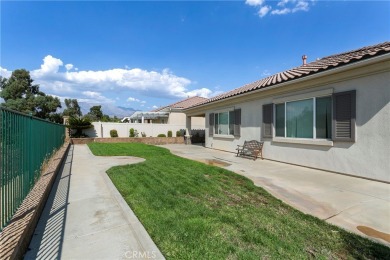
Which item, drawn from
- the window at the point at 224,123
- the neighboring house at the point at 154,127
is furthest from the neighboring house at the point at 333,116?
the neighboring house at the point at 154,127

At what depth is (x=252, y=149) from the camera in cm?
1122

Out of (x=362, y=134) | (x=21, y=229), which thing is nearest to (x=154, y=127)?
(x=362, y=134)

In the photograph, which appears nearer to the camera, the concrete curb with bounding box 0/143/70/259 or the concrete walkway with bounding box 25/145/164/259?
the concrete curb with bounding box 0/143/70/259

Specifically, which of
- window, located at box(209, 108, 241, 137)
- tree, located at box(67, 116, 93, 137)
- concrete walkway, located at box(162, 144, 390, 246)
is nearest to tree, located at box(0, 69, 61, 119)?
tree, located at box(67, 116, 93, 137)

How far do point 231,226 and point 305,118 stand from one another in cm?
644

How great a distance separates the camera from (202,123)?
28234 millimetres

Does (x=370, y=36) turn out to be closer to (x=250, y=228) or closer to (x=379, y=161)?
(x=379, y=161)

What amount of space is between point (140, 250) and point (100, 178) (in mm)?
4769

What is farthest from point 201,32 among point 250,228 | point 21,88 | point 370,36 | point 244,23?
point 21,88

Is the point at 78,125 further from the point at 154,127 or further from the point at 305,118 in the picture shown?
the point at 305,118

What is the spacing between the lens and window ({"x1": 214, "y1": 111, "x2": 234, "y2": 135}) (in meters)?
13.7

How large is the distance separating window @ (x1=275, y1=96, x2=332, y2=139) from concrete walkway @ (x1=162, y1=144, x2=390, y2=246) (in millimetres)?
1442

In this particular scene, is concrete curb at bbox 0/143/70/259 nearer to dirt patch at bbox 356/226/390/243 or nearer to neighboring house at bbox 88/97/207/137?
dirt patch at bbox 356/226/390/243

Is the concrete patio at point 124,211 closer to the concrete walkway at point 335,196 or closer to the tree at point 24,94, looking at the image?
the concrete walkway at point 335,196
